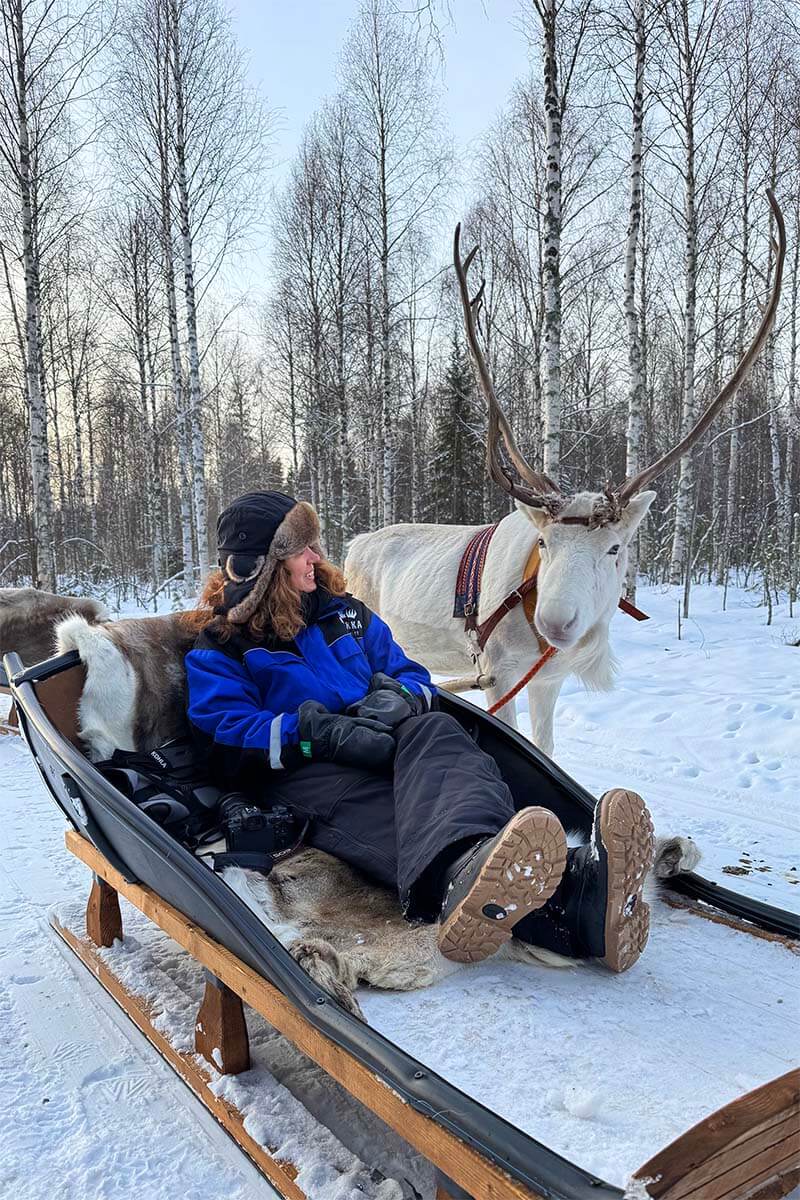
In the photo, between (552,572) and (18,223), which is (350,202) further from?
(552,572)

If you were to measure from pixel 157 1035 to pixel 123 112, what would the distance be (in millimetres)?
15387

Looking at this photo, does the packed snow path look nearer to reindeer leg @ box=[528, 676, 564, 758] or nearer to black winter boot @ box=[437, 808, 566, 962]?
reindeer leg @ box=[528, 676, 564, 758]

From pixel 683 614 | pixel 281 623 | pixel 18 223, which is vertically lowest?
pixel 683 614

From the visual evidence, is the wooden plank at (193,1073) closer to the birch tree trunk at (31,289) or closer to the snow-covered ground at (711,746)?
the snow-covered ground at (711,746)

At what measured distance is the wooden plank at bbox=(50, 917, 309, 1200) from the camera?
Answer: 4.87 feet

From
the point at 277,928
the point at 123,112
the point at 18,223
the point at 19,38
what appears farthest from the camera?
the point at 123,112

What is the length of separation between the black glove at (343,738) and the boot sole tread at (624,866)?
71 cm

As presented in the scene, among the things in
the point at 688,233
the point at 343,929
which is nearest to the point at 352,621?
the point at 343,929

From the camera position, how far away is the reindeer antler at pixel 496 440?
10.5ft

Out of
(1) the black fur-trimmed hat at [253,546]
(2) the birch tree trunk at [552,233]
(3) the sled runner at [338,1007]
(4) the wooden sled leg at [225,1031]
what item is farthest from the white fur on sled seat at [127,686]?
(2) the birch tree trunk at [552,233]

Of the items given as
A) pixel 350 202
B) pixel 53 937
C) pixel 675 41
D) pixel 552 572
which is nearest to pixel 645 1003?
pixel 552 572

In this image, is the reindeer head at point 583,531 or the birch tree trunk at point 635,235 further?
the birch tree trunk at point 635,235

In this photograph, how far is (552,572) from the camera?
3070 millimetres

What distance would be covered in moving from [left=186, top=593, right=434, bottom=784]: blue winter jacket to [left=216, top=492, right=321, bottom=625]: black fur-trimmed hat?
12cm
